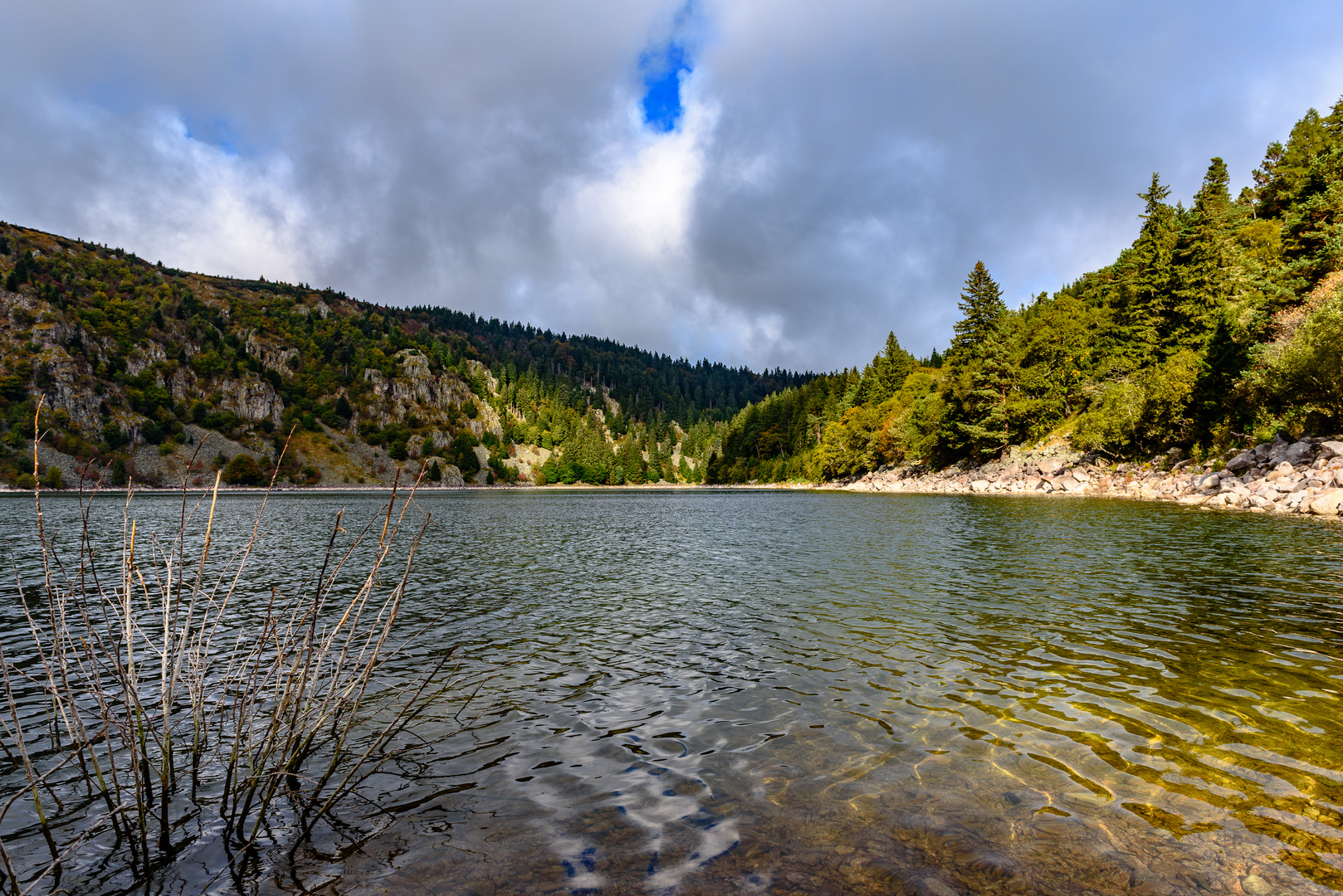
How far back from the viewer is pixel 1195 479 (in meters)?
47.0

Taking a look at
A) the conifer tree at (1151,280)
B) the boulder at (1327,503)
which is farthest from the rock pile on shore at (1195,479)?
the conifer tree at (1151,280)

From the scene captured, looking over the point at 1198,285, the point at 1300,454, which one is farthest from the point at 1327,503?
the point at 1198,285

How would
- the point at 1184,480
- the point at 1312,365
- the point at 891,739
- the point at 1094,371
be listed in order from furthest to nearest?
the point at 1094,371 → the point at 1184,480 → the point at 1312,365 → the point at 891,739

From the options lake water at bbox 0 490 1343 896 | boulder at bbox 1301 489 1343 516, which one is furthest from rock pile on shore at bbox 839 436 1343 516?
lake water at bbox 0 490 1343 896

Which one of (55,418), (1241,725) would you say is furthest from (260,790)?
(55,418)

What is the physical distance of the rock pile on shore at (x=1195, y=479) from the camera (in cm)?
3412

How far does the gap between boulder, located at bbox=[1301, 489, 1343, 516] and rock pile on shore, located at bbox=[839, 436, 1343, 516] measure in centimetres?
3

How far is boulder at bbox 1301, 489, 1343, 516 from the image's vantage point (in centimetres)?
3112

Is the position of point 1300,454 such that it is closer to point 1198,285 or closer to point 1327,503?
point 1327,503

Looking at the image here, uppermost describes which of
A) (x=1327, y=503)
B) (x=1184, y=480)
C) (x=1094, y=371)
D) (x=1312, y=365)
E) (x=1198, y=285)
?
(x=1198, y=285)

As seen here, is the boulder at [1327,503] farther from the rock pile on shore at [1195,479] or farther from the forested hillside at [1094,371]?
the forested hillside at [1094,371]

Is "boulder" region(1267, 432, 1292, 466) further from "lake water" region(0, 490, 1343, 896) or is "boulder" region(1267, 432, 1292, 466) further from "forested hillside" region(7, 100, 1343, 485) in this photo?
"lake water" region(0, 490, 1343, 896)

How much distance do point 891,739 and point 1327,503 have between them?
39552 millimetres

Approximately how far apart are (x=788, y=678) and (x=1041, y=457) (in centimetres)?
Answer: 7319
